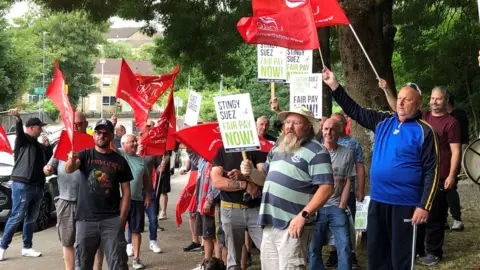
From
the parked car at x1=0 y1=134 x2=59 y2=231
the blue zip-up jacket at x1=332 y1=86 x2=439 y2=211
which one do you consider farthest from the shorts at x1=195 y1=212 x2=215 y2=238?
the parked car at x1=0 y1=134 x2=59 y2=231

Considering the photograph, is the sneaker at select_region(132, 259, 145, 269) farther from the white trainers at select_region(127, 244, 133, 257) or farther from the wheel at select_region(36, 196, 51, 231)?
the wheel at select_region(36, 196, 51, 231)

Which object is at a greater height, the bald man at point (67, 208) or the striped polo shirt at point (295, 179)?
the striped polo shirt at point (295, 179)

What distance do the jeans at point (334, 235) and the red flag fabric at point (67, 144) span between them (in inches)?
105

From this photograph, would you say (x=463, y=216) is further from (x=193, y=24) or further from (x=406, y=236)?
(x=406, y=236)

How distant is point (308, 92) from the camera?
7.91m

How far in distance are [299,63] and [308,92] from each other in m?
1.11

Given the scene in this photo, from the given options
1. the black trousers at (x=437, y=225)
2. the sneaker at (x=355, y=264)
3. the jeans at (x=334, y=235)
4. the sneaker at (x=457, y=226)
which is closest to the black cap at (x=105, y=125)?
the jeans at (x=334, y=235)

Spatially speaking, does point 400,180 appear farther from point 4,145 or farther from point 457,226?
point 4,145

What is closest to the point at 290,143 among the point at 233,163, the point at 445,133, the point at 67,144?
the point at 233,163

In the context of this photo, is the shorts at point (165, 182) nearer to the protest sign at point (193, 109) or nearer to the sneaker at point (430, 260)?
the protest sign at point (193, 109)

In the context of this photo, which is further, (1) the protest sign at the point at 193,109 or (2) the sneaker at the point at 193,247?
(2) the sneaker at the point at 193,247

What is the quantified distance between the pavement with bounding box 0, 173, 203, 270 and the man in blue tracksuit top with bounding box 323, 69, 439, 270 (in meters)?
4.11

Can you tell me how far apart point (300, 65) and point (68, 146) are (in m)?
2.92

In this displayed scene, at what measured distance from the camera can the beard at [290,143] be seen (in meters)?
5.79
